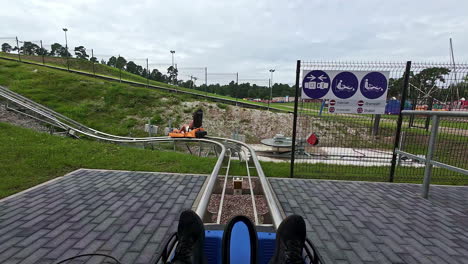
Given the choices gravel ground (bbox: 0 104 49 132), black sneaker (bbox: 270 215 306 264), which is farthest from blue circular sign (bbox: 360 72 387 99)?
gravel ground (bbox: 0 104 49 132)

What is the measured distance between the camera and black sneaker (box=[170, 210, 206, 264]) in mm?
1969

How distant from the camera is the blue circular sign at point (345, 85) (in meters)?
5.37

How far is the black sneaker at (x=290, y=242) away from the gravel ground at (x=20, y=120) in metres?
14.1

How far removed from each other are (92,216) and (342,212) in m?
4.01

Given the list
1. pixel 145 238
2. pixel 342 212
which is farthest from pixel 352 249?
pixel 145 238

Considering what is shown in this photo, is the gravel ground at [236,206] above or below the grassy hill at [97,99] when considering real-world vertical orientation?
below

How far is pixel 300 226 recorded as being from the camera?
2.10 meters

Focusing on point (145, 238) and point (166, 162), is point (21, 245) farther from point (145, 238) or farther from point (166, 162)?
point (166, 162)

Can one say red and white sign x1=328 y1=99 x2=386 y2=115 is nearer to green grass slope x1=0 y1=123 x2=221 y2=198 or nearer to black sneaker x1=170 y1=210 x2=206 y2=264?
green grass slope x1=0 y1=123 x2=221 y2=198

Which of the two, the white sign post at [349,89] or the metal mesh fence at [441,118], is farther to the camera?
the white sign post at [349,89]

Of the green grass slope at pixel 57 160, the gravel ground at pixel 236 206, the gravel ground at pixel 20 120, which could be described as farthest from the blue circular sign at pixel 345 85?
the gravel ground at pixel 20 120

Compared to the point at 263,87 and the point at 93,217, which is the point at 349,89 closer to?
the point at 93,217

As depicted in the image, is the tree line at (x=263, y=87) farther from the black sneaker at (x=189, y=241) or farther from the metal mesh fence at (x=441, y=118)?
the black sneaker at (x=189, y=241)

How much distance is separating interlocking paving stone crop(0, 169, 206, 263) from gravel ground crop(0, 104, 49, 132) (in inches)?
371
